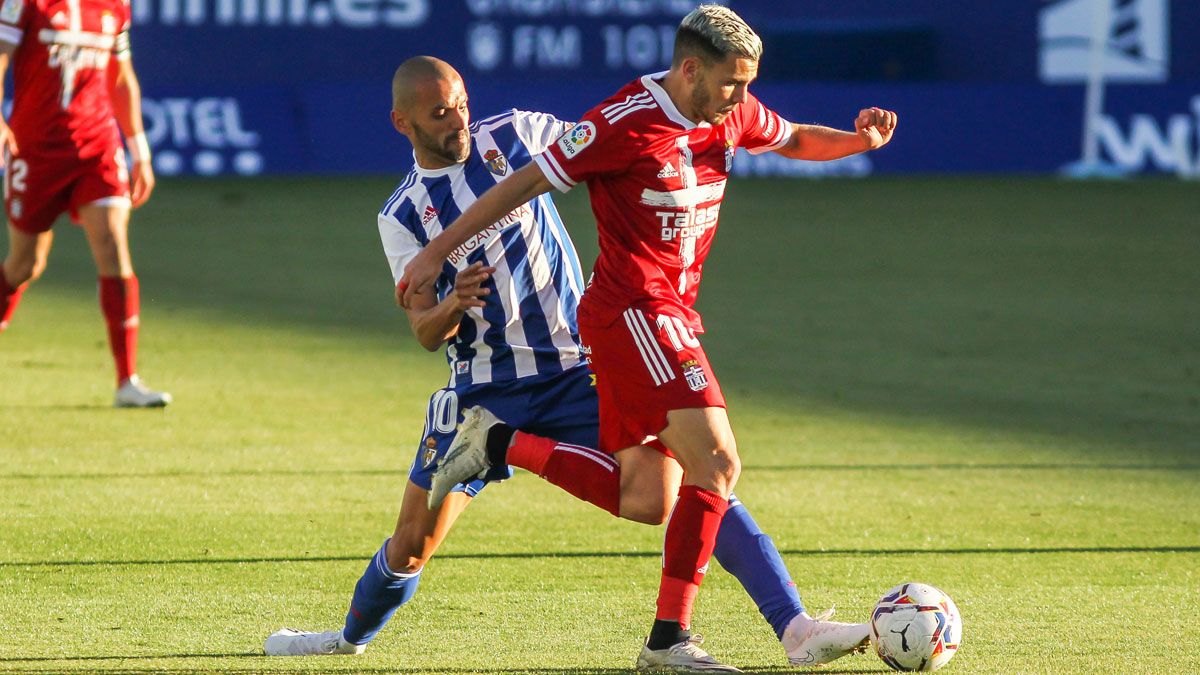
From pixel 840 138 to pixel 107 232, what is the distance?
460cm

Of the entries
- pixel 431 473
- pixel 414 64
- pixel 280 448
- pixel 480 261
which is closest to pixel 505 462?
pixel 431 473

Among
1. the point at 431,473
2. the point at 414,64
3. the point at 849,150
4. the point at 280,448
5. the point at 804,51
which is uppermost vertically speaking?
the point at 414,64

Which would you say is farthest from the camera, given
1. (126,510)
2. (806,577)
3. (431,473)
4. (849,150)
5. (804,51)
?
(804,51)

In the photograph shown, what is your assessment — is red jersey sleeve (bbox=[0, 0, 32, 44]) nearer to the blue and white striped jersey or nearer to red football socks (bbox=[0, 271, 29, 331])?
red football socks (bbox=[0, 271, 29, 331])

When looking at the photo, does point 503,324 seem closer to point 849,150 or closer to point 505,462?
point 505,462

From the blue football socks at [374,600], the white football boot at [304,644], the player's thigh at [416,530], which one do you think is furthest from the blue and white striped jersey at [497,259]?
the white football boot at [304,644]

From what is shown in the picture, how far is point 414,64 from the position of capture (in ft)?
15.3

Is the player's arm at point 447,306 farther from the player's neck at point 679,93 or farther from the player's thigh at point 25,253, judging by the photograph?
the player's thigh at point 25,253

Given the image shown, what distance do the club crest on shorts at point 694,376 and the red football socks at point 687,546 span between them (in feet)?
0.84

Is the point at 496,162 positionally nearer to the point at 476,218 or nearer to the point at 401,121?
the point at 401,121

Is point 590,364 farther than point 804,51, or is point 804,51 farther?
point 804,51

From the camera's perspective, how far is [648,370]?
14.3 feet

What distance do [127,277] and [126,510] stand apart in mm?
2526

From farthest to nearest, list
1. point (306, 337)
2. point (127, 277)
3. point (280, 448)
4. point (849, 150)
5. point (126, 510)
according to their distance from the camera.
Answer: point (306, 337) < point (127, 277) < point (280, 448) < point (126, 510) < point (849, 150)
